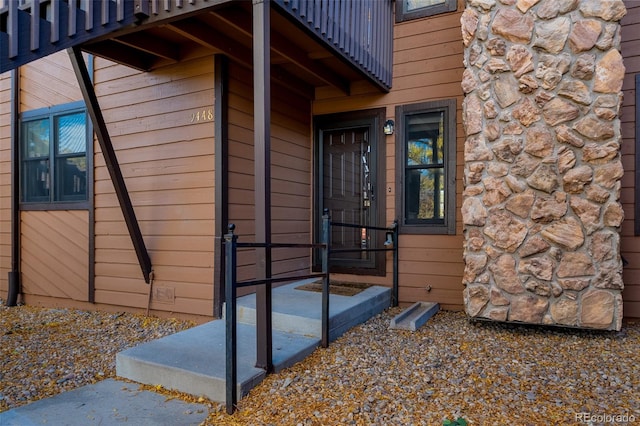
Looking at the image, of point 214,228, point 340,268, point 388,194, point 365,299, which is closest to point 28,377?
point 214,228

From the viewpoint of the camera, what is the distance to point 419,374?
2480 mm

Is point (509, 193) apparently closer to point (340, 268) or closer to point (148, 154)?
point (340, 268)

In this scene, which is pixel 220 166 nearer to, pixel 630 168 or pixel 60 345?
pixel 60 345

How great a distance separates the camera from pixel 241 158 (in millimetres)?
3857

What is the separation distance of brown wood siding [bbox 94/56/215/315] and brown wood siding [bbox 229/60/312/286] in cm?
24

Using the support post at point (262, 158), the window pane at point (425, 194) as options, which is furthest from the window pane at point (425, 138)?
the support post at point (262, 158)

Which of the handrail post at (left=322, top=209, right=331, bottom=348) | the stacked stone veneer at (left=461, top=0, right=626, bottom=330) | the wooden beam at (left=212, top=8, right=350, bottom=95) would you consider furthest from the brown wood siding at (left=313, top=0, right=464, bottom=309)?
the handrail post at (left=322, top=209, right=331, bottom=348)

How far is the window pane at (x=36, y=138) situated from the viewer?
16.3 ft

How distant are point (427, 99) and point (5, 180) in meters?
5.62

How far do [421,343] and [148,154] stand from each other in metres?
3.20

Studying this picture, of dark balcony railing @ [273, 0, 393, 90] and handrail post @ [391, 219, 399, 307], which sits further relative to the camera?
handrail post @ [391, 219, 399, 307]

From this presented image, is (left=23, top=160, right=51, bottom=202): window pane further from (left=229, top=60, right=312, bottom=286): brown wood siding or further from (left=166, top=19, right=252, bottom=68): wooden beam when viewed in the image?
(left=166, top=19, right=252, bottom=68): wooden beam

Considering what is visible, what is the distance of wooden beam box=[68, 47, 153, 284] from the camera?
359 cm

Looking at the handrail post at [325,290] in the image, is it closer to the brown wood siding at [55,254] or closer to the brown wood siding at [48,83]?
the brown wood siding at [55,254]
